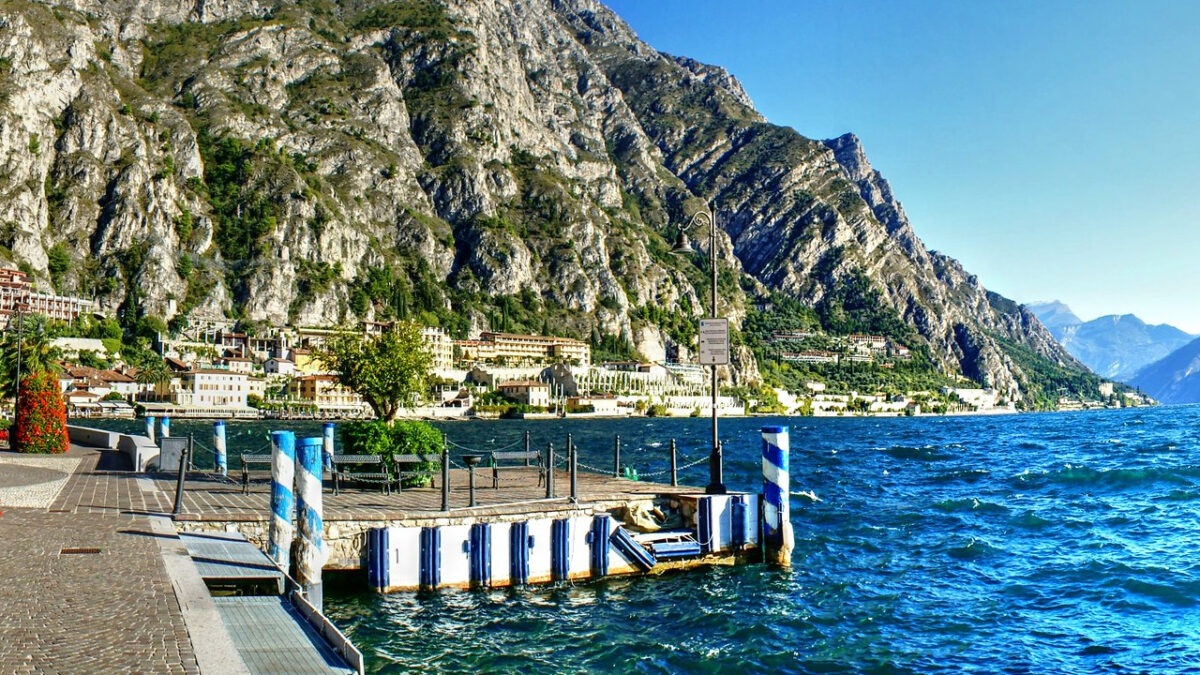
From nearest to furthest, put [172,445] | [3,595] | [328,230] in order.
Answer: [3,595]
[172,445]
[328,230]

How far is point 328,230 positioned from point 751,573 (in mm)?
174847

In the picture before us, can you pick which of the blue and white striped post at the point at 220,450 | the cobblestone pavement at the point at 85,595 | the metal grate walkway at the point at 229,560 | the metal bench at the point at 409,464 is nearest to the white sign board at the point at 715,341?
the metal bench at the point at 409,464

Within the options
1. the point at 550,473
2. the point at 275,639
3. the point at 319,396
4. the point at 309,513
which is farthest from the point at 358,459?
the point at 319,396

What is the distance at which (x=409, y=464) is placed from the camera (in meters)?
20.1

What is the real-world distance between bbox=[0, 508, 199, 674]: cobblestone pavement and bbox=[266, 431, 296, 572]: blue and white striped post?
5.78 ft

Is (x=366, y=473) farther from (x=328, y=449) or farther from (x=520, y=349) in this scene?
(x=520, y=349)

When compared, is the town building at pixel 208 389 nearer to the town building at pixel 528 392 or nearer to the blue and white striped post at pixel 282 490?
the town building at pixel 528 392

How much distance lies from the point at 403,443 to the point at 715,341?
26.0 ft

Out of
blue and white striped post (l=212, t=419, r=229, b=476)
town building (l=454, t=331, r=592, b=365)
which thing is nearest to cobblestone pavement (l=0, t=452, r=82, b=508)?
blue and white striped post (l=212, t=419, r=229, b=476)

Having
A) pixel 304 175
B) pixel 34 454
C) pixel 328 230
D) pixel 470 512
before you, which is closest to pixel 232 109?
pixel 304 175

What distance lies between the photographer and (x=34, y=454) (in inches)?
1087

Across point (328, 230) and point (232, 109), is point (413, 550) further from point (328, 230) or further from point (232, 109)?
point (232, 109)

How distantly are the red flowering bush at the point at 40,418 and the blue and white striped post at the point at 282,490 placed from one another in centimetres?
1953

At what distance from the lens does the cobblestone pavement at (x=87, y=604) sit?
721cm
